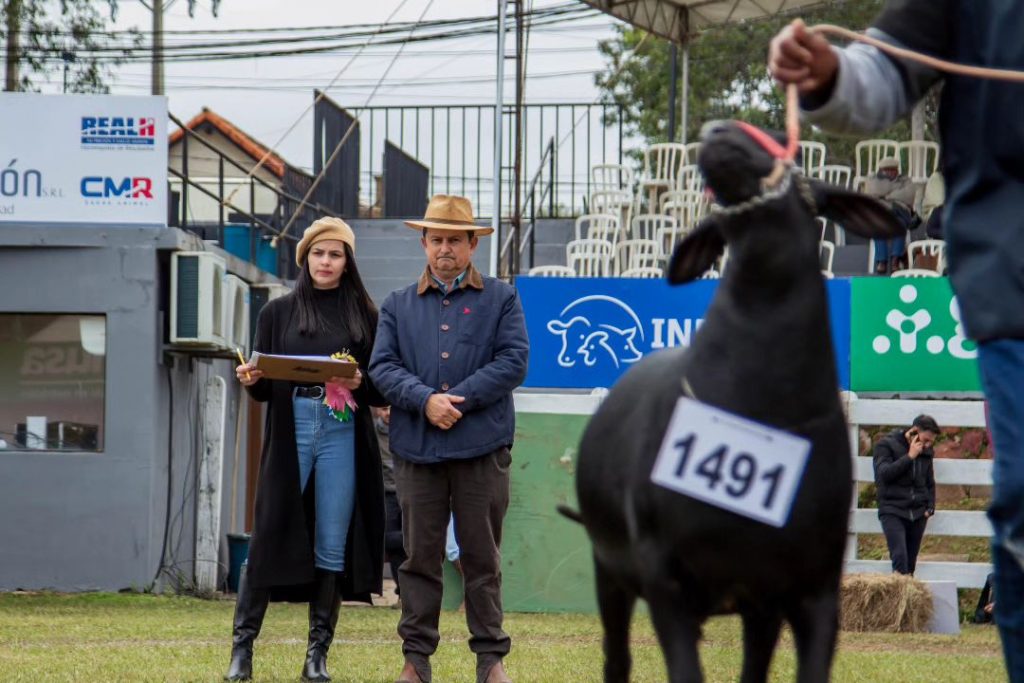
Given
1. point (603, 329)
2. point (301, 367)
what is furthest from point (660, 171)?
point (301, 367)

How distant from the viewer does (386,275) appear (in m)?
19.8

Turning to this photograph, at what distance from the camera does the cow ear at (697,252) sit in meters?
2.97

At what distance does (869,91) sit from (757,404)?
640 mm

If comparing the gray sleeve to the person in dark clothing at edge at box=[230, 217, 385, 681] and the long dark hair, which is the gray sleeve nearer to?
the person in dark clothing at edge at box=[230, 217, 385, 681]

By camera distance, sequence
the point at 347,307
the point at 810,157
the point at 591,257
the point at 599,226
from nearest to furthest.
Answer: the point at 347,307, the point at 591,257, the point at 599,226, the point at 810,157

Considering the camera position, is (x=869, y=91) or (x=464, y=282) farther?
(x=464, y=282)

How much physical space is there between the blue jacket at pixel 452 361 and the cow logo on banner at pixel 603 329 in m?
6.00

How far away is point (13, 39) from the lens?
25.3m

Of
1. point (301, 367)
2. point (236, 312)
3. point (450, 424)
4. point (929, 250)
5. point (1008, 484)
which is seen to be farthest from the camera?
point (929, 250)

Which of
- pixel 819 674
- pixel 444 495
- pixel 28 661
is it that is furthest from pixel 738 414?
pixel 28 661

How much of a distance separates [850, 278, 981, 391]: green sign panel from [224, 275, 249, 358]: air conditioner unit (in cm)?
589

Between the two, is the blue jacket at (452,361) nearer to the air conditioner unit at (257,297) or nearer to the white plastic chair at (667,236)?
the air conditioner unit at (257,297)

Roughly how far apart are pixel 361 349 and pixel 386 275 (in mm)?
12934

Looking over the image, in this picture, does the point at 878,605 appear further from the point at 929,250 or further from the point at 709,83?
the point at 709,83
